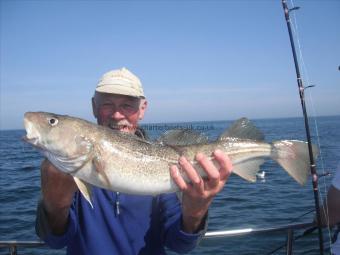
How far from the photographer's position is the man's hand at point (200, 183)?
10.4 feet

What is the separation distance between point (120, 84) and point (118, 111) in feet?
1.01

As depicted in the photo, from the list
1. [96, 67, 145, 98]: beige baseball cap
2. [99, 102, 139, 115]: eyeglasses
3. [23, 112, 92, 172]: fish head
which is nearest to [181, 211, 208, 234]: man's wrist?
[23, 112, 92, 172]: fish head

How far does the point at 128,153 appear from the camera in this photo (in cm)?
332

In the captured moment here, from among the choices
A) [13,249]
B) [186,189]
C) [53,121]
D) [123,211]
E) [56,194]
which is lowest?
[13,249]

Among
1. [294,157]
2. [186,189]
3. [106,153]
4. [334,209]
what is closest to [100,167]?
[106,153]

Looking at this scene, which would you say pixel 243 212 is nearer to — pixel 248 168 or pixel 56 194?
pixel 248 168

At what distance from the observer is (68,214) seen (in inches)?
127

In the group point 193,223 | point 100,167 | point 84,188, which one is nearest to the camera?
point 84,188

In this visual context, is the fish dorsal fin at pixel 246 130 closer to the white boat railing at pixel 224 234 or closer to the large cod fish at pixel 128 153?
the large cod fish at pixel 128 153

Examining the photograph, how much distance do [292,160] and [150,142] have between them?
1.59 metres

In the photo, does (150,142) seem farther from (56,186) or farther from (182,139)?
(56,186)

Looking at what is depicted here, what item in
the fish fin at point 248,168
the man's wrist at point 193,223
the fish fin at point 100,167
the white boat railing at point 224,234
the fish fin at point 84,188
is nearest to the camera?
the fish fin at point 84,188

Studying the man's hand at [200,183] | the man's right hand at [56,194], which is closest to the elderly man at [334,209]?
the man's hand at [200,183]

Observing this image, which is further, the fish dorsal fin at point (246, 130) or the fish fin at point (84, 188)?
the fish dorsal fin at point (246, 130)
